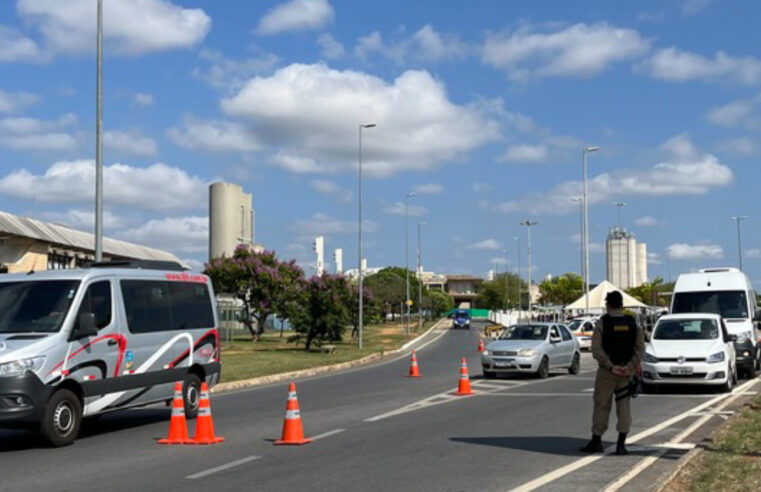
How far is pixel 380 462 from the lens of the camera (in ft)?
35.9

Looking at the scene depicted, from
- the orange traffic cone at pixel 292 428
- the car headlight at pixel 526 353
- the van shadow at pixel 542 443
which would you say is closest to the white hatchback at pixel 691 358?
the car headlight at pixel 526 353

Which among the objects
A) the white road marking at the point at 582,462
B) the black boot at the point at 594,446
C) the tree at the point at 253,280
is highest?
the tree at the point at 253,280

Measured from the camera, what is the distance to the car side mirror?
1273cm

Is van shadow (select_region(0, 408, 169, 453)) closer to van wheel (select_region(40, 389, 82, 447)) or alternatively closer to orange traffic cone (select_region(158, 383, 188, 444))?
van wheel (select_region(40, 389, 82, 447))

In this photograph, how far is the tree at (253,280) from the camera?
59.8 meters

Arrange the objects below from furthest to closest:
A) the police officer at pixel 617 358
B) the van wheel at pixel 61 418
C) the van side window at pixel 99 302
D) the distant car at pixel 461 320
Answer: the distant car at pixel 461 320
the van side window at pixel 99 302
the van wheel at pixel 61 418
the police officer at pixel 617 358

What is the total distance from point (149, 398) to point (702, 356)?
1172cm

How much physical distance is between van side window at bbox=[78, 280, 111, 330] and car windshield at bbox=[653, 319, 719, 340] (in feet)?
42.6

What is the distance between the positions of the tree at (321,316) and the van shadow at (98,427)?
25.7 meters

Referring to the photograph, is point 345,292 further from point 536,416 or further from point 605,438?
point 605,438

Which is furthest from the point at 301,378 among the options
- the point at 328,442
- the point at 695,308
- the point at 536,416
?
the point at 328,442

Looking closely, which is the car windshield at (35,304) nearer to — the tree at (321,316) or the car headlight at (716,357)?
the car headlight at (716,357)

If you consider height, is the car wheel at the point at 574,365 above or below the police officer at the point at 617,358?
below

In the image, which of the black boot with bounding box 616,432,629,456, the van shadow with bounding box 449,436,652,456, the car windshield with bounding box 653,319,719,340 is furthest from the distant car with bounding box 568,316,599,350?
the black boot with bounding box 616,432,629,456
